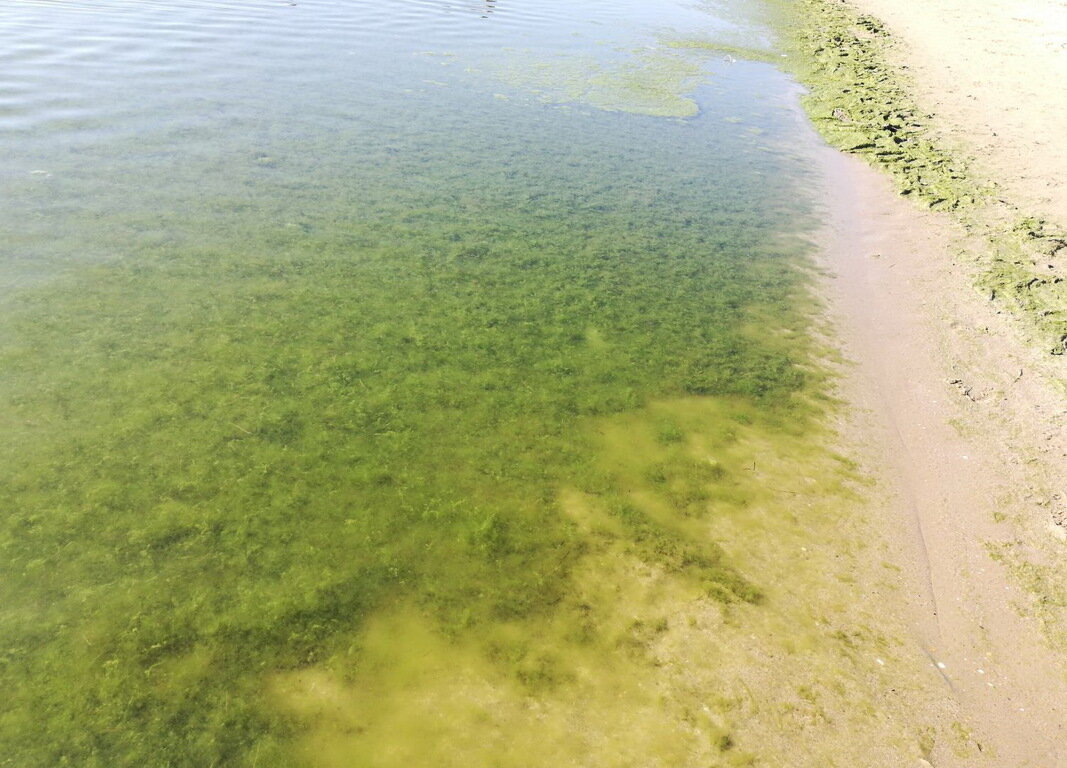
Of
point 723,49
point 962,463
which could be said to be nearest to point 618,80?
point 723,49

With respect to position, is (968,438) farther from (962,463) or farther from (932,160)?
(932,160)

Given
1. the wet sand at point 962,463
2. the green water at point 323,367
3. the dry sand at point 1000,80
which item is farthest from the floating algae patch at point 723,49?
the wet sand at point 962,463

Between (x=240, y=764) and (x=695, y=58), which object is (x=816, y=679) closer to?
(x=240, y=764)

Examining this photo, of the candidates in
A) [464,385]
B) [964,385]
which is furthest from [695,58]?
[464,385]

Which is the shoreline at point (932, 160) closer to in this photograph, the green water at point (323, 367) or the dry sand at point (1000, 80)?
the dry sand at point (1000, 80)

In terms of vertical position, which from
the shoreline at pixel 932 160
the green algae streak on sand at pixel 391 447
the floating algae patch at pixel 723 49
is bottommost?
the green algae streak on sand at pixel 391 447

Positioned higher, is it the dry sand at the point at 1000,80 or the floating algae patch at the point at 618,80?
the dry sand at the point at 1000,80

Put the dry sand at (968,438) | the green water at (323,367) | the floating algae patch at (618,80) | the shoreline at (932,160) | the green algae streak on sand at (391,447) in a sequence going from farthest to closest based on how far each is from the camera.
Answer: the floating algae patch at (618,80) → the shoreline at (932,160) → the dry sand at (968,438) → the green water at (323,367) → the green algae streak on sand at (391,447)
